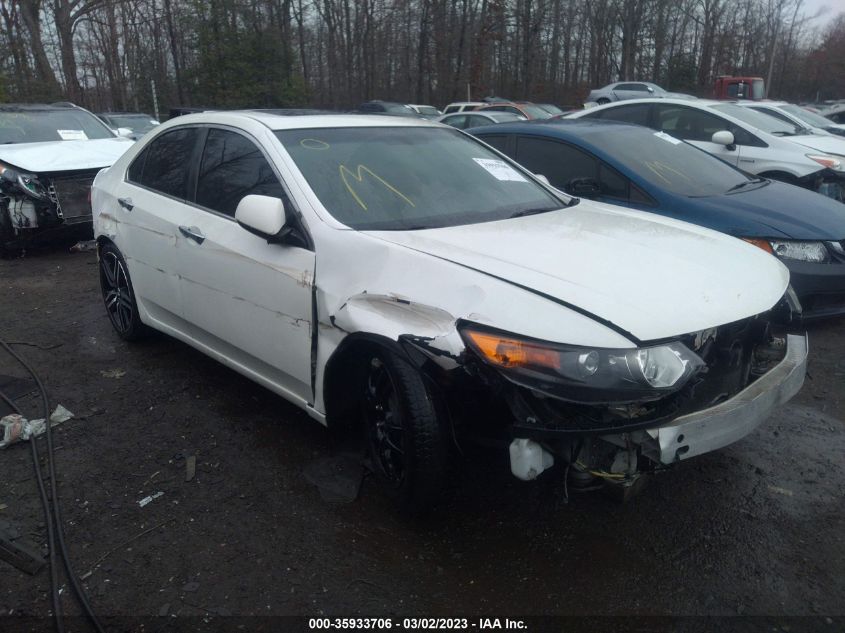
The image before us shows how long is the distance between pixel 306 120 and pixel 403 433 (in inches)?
76.1

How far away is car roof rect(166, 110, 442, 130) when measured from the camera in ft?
12.1

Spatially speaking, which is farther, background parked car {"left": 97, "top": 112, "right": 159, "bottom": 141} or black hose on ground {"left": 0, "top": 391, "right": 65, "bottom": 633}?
background parked car {"left": 97, "top": 112, "right": 159, "bottom": 141}

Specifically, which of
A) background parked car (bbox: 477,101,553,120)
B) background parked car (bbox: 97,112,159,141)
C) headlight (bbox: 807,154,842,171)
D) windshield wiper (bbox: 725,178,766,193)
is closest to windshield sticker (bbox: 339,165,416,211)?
windshield wiper (bbox: 725,178,766,193)

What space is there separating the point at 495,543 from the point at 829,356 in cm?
311

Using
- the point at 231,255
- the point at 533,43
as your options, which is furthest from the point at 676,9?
the point at 231,255

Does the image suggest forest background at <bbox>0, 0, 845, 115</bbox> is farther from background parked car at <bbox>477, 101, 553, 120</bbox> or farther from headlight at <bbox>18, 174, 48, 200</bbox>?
headlight at <bbox>18, 174, 48, 200</bbox>

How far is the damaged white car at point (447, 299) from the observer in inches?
93.8

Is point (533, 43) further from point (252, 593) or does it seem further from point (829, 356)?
point (252, 593)

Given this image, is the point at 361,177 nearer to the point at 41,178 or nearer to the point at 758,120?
the point at 41,178

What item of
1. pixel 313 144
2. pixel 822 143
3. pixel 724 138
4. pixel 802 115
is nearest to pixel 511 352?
pixel 313 144

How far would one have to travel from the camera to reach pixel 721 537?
Result: 286cm

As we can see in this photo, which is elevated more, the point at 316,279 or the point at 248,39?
the point at 248,39

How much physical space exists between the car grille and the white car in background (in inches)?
226

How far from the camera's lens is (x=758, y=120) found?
8.66 m
